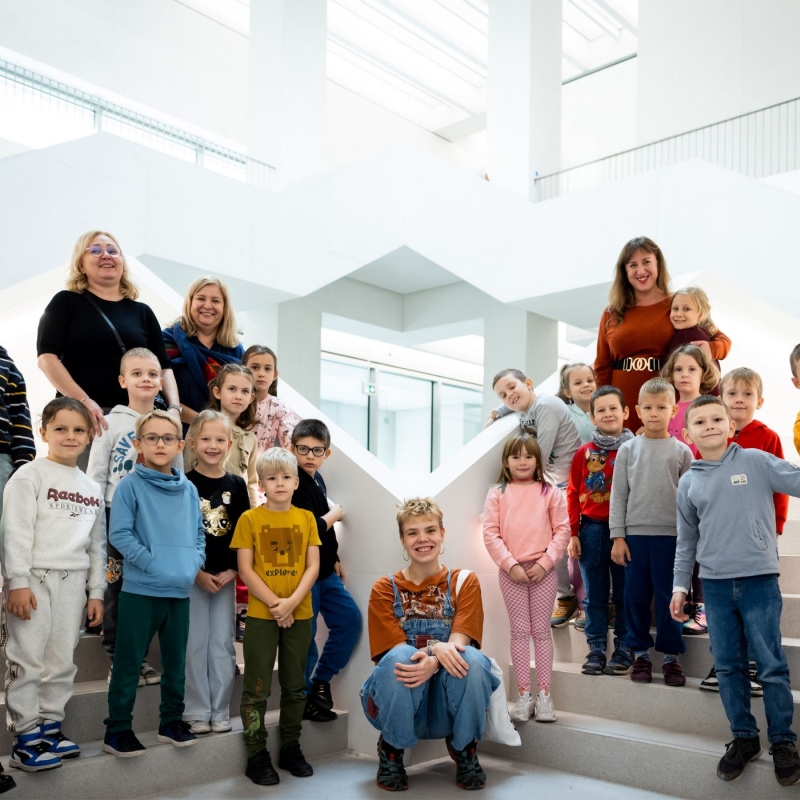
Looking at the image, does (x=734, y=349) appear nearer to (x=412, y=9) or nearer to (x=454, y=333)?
(x=454, y=333)

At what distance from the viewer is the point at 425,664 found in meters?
3.35

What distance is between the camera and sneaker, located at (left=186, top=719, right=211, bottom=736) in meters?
3.46

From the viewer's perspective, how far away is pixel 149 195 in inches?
380

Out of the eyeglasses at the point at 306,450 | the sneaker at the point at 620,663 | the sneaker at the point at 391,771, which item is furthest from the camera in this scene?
the eyeglasses at the point at 306,450

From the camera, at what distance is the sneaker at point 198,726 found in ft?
11.3

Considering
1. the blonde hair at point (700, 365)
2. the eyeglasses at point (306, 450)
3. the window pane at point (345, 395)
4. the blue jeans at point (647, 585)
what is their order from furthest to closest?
the window pane at point (345, 395)
the blonde hair at point (700, 365)
the eyeglasses at point (306, 450)
the blue jeans at point (647, 585)

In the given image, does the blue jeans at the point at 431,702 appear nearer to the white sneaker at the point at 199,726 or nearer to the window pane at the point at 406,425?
the white sneaker at the point at 199,726

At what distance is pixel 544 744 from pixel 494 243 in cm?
841

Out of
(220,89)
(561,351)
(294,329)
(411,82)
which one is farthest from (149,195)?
(561,351)

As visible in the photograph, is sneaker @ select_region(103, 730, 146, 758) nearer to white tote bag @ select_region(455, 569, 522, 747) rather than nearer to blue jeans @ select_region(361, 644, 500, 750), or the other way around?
blue jeans @ select_region(361, 644, 500, 750)

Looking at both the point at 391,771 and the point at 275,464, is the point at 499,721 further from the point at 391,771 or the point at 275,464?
the point at 275,464

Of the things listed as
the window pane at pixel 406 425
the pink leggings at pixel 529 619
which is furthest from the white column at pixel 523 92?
the pink leggings at pixel 529 619

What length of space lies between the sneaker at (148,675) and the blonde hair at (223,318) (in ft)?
5.41

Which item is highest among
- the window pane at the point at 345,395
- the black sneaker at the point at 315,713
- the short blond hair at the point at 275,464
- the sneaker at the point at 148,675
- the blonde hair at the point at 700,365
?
the window pane at the point at 345,395
